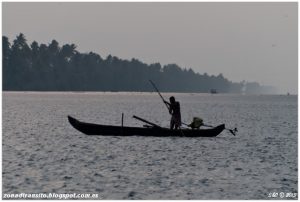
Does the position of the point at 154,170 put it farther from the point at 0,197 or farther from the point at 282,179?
the point at 0,197

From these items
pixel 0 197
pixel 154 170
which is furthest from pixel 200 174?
pixel 0 197

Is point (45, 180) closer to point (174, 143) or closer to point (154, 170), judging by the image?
point (154, 170)

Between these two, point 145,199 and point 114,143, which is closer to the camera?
point 145,199

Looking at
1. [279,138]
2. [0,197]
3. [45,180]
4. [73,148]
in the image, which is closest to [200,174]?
[45,180]

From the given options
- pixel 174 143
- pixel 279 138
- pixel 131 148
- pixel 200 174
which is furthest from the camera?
pixel 279 138

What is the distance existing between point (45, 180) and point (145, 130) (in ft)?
47.9

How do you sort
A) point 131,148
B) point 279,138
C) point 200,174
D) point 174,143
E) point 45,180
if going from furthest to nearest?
point 279,138
point 174,143
point 131,148
point 200,174
point 45,180

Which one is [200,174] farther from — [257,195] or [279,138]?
[279,138]

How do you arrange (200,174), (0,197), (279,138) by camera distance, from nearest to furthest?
1. (0,197)
2. (200,174)
3. (279,138)

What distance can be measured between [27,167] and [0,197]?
6239mm

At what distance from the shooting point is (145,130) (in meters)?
38.2

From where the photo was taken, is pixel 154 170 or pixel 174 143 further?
pixel 174 143

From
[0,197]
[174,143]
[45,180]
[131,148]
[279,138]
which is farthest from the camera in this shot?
[279,138]

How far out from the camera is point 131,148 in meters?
35.2
